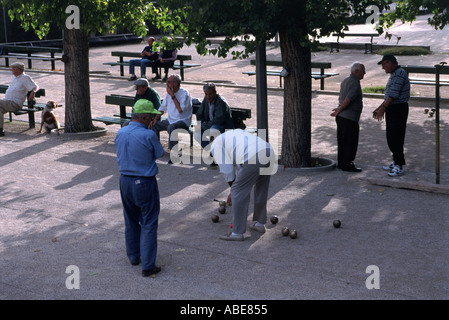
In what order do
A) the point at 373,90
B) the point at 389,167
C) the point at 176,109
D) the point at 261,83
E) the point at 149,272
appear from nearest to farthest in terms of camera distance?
1. the point at 149,272
2. the point at 389,167
3. the point at 261,83
4. the point at 176,109
5. the point at 373,90

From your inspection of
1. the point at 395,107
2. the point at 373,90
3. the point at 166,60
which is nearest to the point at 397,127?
the point at 395,107

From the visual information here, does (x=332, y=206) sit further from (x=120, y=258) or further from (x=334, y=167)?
(x=120, y=258)

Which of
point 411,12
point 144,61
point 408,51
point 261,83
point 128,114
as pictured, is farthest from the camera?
point 408,51

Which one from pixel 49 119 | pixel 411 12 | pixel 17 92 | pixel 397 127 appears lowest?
pixel 49 119

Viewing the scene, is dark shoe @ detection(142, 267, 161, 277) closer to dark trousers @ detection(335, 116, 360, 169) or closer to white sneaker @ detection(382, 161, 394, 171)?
dark trousers @ detection(335, 116, 360, 169)

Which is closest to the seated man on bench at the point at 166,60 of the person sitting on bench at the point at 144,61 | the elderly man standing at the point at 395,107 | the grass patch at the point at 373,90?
the person sitting on bench at the point at 144,61

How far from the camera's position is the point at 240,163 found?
820 cm

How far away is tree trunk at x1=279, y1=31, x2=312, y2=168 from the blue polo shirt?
4.35m

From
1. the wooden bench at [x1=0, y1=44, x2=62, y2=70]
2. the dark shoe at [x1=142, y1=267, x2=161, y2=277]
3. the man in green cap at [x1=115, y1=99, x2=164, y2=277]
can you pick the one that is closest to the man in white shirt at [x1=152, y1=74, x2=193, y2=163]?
the man in green cap at [x1=115, y1=99, x2=164, y2=277]

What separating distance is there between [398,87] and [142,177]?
4.83 m

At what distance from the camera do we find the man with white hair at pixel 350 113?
1127cm

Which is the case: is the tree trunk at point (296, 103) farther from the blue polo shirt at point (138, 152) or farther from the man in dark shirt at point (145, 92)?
the blue polo shirt at point (138, 152)

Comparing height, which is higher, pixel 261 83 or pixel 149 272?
pixel 261 83

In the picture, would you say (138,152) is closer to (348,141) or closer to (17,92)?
(348,141)
